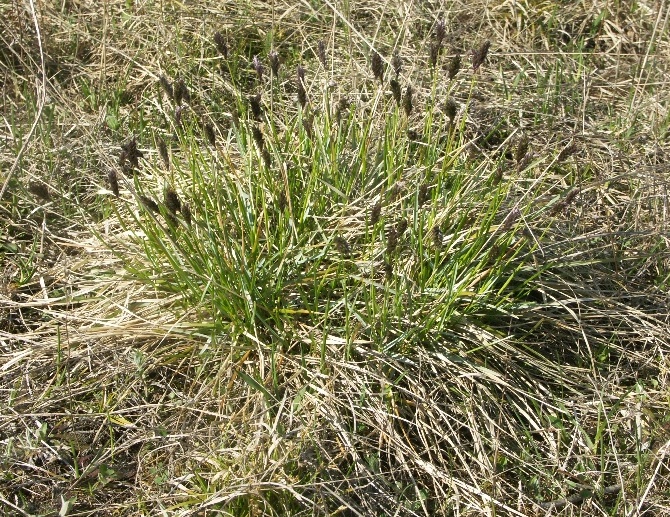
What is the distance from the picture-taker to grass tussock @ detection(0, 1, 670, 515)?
6.46 ft

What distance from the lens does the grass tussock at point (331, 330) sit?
6.46ft

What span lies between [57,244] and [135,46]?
1.30 metres

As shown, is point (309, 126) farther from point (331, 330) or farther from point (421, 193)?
point (331, 330)

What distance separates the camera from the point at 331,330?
2193 millimetres

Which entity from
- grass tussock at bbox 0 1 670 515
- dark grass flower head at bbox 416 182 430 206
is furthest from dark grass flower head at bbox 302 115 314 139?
dark grass flower head at bbox 416 182 430 206

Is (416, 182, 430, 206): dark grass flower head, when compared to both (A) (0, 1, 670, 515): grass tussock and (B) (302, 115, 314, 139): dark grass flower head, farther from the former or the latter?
(B) (302, 115, 314, 139): dark grass flower head

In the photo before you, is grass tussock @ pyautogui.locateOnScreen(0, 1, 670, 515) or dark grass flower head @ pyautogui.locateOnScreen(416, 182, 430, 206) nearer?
grass tussock @ pyautogui.locateOnScreen(0, 1, 670, 515)

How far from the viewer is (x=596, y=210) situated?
2807mm

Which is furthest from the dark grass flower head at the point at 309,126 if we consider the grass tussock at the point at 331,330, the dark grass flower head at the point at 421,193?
the dark grass flower head at the point at 421,193

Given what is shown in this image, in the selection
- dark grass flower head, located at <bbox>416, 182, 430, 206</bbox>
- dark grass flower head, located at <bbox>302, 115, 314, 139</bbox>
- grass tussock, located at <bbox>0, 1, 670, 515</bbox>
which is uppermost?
dark grass flower head, located at <bbox>302, 115, 314, 139</bbox>

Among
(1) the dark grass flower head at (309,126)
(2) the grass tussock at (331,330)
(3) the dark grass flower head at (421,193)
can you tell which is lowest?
(2) the grass tussock at (331,330)

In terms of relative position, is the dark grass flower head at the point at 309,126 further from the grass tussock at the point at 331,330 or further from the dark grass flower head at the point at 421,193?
the dark grass flower head at the point at 421,193

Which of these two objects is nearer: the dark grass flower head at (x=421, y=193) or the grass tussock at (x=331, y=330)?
the grass tussock at (x=331, y=330)

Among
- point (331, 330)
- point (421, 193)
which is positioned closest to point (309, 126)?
point (421, 193)
